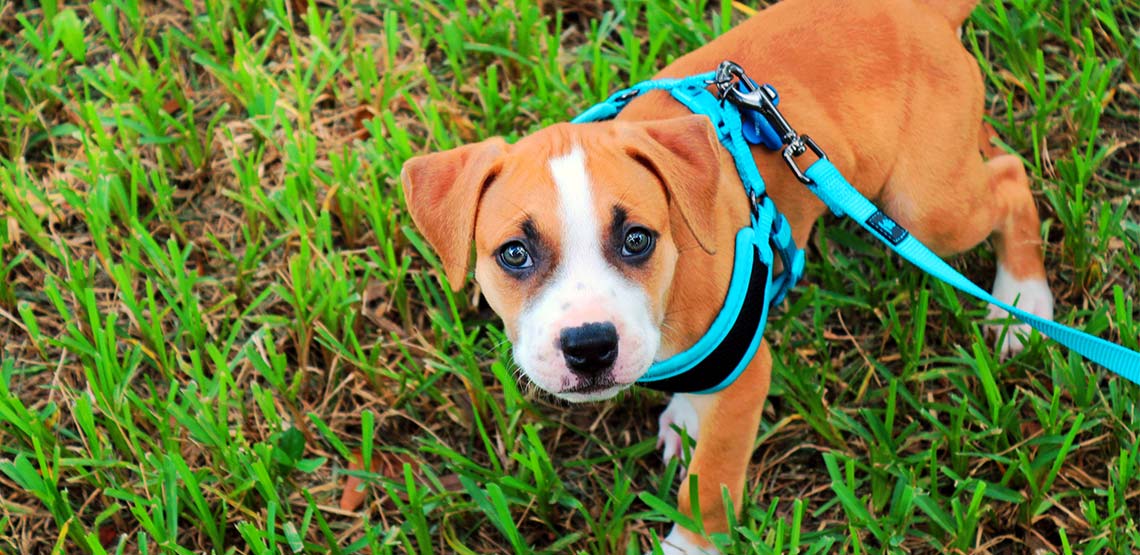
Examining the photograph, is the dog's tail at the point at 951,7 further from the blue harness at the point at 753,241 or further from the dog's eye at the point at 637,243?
the dog's eye at the point at 637,243

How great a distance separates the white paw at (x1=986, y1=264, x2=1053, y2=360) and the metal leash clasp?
4.16 feet

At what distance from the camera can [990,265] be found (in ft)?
14.2

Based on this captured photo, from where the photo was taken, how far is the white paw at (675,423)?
12.7ft

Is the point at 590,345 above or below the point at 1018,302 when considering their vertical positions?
above

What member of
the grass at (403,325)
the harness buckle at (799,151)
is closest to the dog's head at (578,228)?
the harness buckle at (799,151)

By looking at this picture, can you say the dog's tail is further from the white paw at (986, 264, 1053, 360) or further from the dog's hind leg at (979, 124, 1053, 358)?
the white paw at (986, 264, 1053, 360)

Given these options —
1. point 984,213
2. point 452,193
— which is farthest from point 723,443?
point 984,213

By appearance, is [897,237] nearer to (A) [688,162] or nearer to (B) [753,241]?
(B) [753,241]

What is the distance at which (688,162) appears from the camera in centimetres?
297

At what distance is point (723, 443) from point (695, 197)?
836mm

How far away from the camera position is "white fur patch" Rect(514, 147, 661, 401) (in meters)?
2.73

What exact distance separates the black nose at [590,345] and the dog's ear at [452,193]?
42 centimetres

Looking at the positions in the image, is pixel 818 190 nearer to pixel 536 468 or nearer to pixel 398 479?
pixel 536 468

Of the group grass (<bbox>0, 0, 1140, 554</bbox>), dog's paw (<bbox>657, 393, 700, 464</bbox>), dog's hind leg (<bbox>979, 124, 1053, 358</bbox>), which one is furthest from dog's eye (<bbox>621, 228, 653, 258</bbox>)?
dog's hind leg (<bbox>979, 124, 1053, 358</bbox>)
